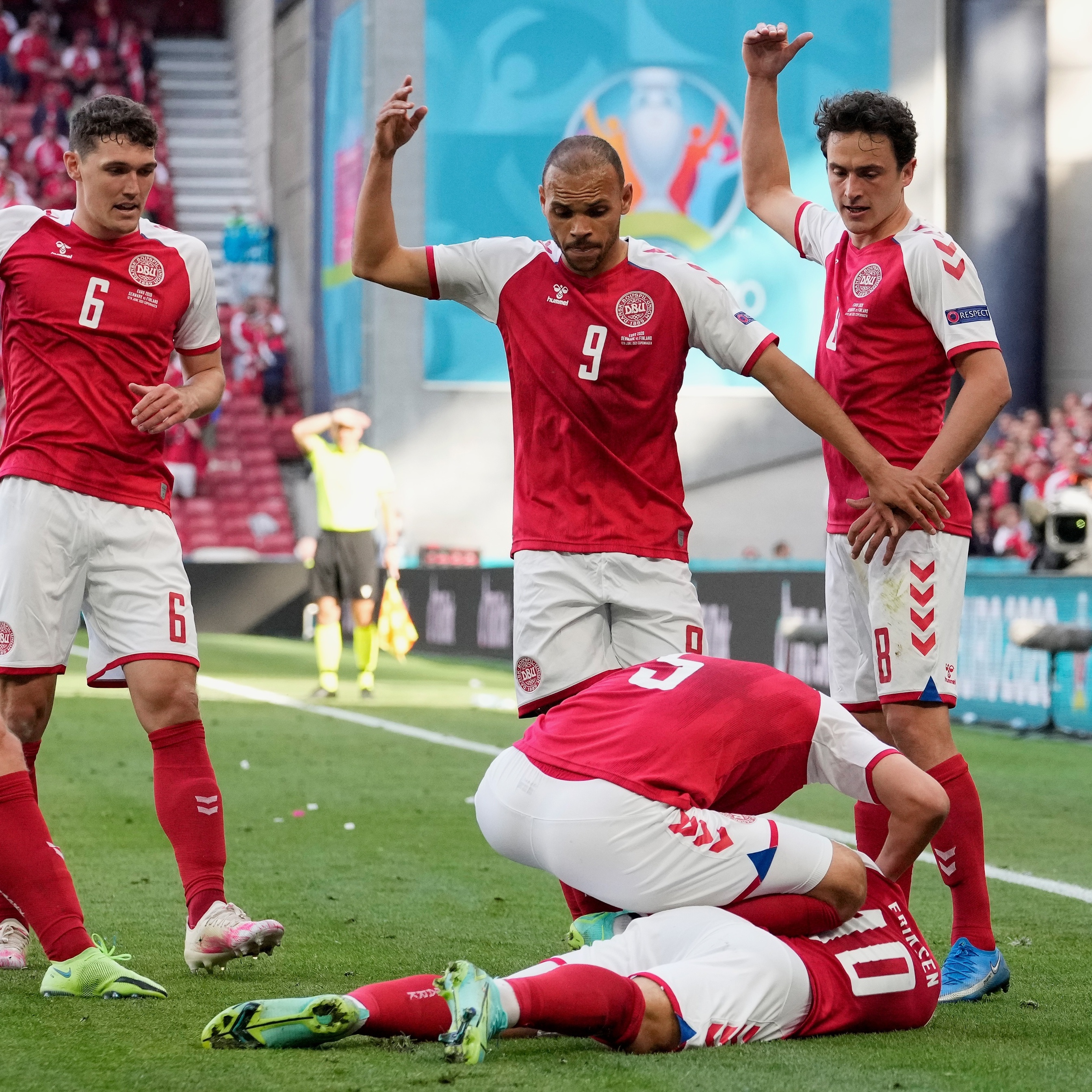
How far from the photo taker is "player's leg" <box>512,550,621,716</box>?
4438mm

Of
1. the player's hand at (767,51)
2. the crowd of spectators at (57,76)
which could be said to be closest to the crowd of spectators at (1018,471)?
the player's hand at (767,51)

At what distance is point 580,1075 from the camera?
130 inches

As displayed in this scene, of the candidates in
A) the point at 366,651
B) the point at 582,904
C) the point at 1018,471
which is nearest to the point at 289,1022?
the point at 582,904

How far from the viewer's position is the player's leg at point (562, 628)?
444cm

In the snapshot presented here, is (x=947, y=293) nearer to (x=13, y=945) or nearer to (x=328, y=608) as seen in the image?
(x=13, y=945)

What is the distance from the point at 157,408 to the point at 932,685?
2077mm

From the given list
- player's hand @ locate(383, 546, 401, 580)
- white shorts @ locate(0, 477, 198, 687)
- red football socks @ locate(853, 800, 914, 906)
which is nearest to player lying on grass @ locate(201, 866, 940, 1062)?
→ red football socks @ locate(853, 800, 914, 906)

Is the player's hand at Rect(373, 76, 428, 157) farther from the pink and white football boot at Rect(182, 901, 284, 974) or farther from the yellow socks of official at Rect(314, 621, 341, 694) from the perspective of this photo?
the yellow socks of official at Rect(314, 621, 341, 694)

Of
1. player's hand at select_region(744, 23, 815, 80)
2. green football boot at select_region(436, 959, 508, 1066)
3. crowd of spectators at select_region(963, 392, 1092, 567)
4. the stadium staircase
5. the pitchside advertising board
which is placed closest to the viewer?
green football boot at select_region(436, 959, 508, 1066)

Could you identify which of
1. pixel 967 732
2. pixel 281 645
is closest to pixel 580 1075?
pixel 967 732

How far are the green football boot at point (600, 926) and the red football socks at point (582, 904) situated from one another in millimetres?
82

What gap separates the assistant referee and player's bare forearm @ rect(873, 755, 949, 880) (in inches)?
369

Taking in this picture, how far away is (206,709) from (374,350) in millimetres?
13347

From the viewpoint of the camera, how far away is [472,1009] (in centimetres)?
327
